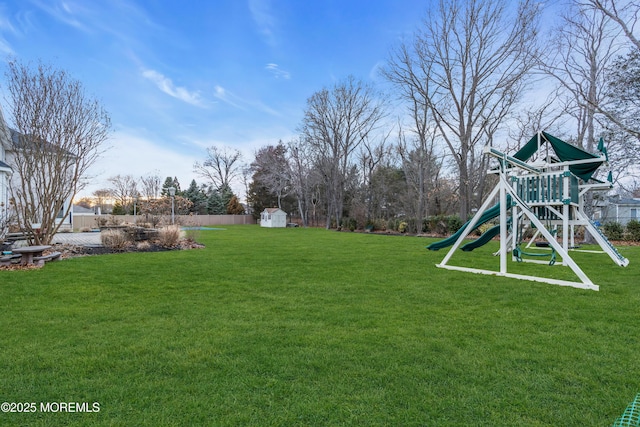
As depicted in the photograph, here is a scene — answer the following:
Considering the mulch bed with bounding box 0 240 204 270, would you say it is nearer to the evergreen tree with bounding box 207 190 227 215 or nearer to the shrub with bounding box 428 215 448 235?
the shrub with bounding box 428 215 448 235

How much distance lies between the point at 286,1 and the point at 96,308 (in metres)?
10.9

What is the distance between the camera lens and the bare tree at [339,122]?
27.5 metres

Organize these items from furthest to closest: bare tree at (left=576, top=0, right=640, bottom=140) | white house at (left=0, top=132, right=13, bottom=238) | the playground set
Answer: white house at (left=0, top=132, right=13, bottom=238)
bare tree at (left=576, top=0, right=640, bottom=140)
the playground set

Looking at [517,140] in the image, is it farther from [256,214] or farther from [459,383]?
[256,214]

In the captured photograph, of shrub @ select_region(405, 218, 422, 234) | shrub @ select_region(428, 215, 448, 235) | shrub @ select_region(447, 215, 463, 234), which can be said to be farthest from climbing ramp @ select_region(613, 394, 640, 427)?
shrub @ select_region(405, 218, 422, 234)

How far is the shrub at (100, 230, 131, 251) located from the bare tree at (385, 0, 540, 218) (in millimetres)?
14802

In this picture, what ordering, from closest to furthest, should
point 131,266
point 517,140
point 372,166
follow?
point 131,266, point 517,140, point 372,166

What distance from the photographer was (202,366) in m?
2.74

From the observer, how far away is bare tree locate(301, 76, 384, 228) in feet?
90.1

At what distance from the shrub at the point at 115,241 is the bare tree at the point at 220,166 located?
3327 cm

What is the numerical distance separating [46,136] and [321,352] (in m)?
10.4

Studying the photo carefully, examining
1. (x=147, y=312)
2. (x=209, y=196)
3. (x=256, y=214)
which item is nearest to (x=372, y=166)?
(x=256, y=214)

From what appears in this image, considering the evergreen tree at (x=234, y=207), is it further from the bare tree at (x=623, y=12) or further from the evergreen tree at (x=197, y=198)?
the bare tree at (x=623, y=12)

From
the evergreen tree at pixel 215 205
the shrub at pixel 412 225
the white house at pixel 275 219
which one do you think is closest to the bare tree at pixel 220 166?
the evergreen tree at pixel 215 205
